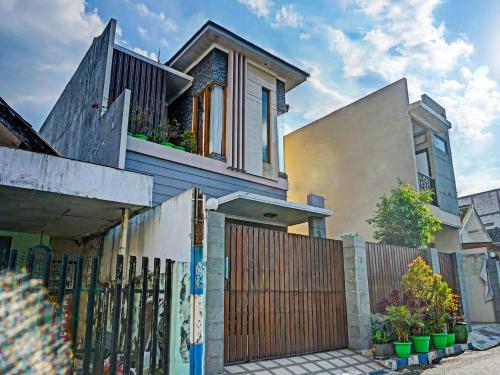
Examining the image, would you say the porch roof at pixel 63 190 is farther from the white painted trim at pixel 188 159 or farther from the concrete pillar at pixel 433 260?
the concrete pillar at pixel 433 260

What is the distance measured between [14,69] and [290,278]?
28.8 ft

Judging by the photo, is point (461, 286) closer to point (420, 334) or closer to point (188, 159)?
point (420, 334)

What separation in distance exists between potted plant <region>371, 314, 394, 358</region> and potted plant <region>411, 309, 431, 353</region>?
481mm

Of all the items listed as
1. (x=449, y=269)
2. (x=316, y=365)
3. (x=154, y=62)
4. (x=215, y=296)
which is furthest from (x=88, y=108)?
(x=449, y=269)

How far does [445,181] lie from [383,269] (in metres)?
8.44

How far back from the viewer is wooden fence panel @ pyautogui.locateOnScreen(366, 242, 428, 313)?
802cm

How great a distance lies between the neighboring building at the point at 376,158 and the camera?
13.4 m

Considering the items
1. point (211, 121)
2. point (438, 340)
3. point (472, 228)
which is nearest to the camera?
point (438, 340)

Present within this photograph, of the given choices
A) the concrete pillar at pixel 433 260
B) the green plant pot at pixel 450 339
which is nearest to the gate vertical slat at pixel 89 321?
the green plant pot at pixel 450 339

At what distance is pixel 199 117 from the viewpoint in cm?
1045

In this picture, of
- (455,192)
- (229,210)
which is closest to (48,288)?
(229,210)

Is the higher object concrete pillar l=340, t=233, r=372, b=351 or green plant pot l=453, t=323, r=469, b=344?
concrete pillar l=340, t=233, r=372, b=351

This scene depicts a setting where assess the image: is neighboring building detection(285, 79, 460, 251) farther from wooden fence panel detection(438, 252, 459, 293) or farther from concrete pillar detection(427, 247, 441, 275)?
concrete pillar detection(427, 247, 441, 275)

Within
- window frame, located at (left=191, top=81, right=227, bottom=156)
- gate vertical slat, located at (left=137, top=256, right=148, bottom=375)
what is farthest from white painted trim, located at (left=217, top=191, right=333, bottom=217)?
gate vertical slat, located at (left=137, top=256, right=148, bottom=375)
